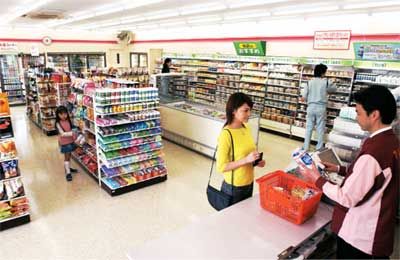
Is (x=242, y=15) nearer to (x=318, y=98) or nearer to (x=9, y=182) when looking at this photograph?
(x=318, y=98)

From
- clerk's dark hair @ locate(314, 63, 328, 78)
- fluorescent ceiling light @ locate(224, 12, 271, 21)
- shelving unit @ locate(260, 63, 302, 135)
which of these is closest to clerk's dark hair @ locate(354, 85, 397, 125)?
clerk's dark hair @ locate(314, 63, 328, 78)

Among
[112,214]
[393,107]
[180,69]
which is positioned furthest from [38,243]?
[180,69]

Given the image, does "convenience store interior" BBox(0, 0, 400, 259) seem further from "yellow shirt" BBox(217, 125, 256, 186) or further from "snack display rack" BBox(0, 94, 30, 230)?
"yellow shirt" BBox(217, 125, 256, 186)

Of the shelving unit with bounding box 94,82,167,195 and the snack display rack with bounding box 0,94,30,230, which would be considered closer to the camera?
the snack display rack with bounding box 0,94,30,230

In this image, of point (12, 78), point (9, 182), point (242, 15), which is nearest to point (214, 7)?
point (242, 15)

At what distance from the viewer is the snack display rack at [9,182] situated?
370 cm

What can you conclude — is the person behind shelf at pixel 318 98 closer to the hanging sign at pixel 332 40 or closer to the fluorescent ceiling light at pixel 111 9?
the hanging sign at pixel 332 40

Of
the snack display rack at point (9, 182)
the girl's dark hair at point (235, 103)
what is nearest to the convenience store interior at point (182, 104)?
the snack display rack at point (9, 182)

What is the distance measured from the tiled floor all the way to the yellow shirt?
1.76 meters

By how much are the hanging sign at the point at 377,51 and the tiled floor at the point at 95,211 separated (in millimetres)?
3134

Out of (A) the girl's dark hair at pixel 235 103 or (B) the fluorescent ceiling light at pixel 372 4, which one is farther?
(B) the fluorescent ceiling light at pixel 372 4

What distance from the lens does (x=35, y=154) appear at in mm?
6762

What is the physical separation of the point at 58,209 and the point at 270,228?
Answer: 3525mm

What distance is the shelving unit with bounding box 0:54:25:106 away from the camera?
13.1m
